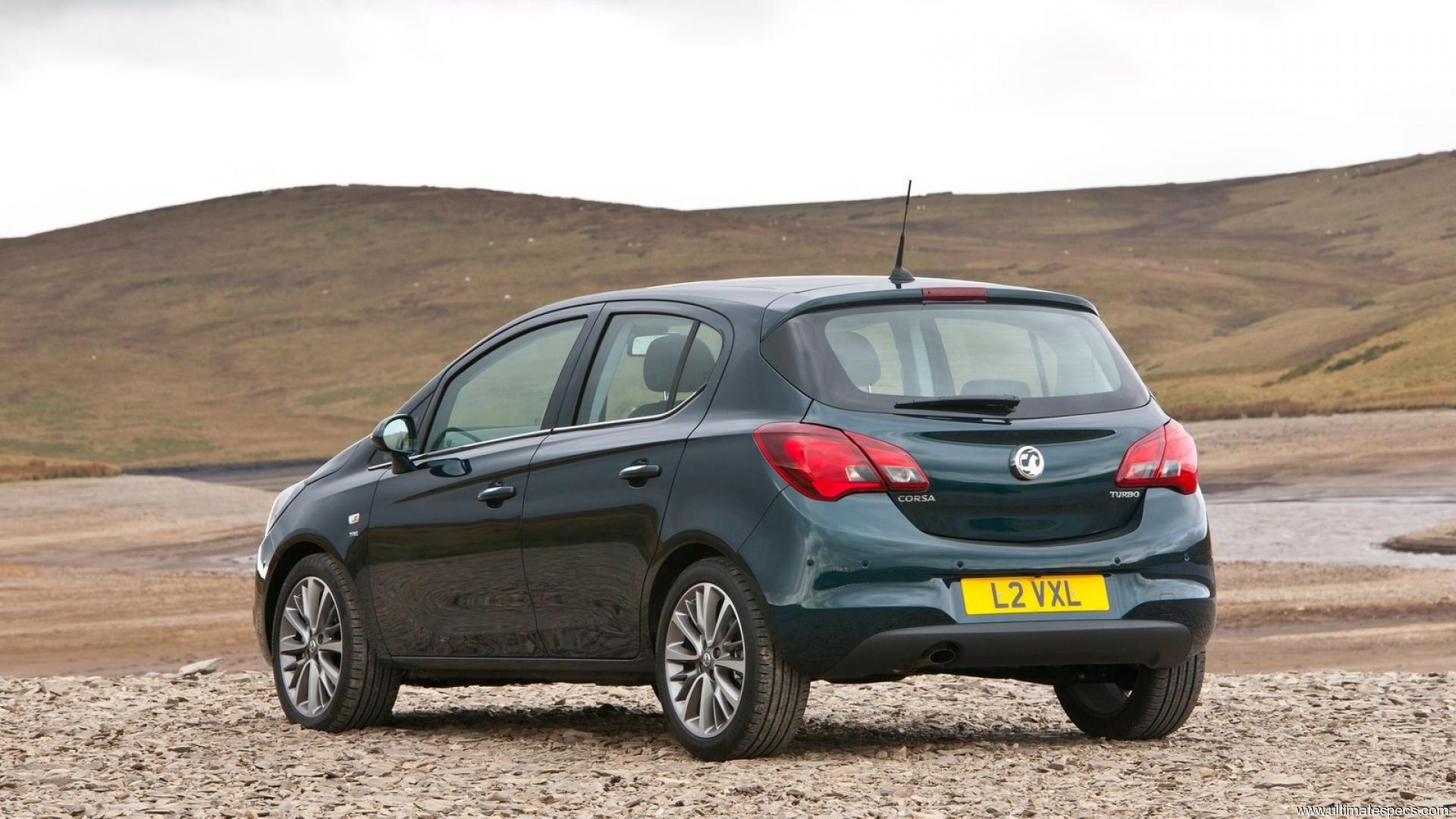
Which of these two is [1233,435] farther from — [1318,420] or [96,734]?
[96,734]

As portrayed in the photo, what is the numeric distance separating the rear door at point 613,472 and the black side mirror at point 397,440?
3.07ft

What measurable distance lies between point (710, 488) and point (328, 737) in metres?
2.53

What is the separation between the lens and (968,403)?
7.23 m

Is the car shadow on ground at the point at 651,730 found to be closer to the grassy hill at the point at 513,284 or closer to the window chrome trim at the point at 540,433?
the window chrome trim at the point at 540,433

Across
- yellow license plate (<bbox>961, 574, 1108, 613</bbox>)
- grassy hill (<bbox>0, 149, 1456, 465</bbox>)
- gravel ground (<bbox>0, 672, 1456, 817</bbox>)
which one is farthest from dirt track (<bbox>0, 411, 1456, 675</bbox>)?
grassy hill (<bbox>0, 149, 1456, 465</bbox>)

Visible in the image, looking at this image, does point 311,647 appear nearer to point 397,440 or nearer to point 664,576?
point 397,440

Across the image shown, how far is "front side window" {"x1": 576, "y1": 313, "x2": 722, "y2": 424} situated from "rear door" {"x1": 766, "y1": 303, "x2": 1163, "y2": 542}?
16.4 inches

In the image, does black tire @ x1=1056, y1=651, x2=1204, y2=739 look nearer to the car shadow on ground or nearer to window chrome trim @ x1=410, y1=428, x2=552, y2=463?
the car shadow on ground

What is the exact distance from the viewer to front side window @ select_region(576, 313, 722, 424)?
765cm

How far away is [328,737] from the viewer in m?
8.77

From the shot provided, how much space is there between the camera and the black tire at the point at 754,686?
7.05 metres

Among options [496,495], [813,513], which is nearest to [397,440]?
[496,495]

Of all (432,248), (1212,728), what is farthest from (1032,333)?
(432,248)

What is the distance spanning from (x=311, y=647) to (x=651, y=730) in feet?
5.30
